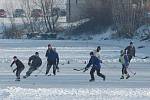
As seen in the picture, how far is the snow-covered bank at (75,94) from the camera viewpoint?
18.9 meters

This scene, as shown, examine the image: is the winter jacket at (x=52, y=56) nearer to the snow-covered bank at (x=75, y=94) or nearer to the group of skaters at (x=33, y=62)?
the group of skaters at (x=33, y=62)

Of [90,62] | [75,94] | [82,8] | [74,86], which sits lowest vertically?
[82,8]

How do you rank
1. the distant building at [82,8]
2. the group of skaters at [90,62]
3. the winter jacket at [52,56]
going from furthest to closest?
the distant building at [82,8] < the winter jacket at [52,56] < the group of skaters at [90,62]

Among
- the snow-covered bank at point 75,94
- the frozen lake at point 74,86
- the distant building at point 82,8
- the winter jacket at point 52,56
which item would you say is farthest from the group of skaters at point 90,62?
the distant building at point 82,8

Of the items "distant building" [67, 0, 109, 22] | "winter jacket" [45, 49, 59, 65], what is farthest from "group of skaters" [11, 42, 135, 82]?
"distant building" [67, 0, 109, 22]

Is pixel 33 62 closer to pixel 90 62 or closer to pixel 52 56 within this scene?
pixel 52 56

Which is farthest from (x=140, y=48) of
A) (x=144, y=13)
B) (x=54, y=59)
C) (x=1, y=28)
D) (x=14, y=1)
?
(x=14, y=1)

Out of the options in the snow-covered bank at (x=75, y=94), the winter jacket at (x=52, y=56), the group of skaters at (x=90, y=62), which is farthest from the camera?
the winter jacket at (x=52, y=56)

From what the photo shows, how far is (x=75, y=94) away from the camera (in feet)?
64.7

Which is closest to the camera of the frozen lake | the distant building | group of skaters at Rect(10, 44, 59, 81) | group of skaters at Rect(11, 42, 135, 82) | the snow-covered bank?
the snow-covered bank

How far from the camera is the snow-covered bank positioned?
18859mm

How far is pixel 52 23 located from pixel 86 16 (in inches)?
209

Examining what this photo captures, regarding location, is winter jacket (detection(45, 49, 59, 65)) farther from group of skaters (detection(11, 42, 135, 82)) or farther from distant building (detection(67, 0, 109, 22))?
distant building (detection(67, 0, 109, 22))

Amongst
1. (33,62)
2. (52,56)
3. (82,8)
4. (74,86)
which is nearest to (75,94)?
(74,86)
